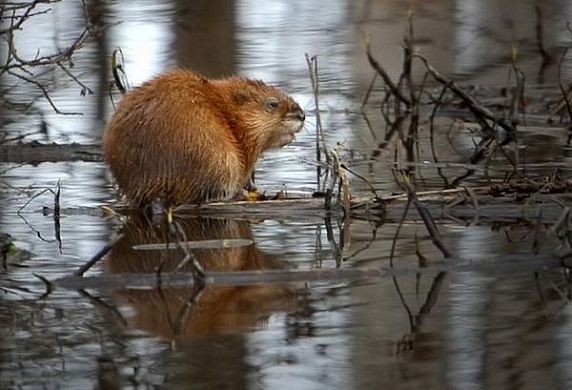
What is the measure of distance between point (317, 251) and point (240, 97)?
44.0 inches

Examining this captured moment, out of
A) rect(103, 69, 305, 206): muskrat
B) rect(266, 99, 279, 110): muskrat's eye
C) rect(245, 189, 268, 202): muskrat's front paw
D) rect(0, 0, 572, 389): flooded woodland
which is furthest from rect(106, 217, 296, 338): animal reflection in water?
rect(266, 99, 279, 110): muskrat's eye

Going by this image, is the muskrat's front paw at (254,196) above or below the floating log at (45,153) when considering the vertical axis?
above

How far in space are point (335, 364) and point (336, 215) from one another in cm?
200

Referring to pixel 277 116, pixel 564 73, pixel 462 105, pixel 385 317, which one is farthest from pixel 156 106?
pixel 564 73

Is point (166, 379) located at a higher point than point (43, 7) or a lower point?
higher

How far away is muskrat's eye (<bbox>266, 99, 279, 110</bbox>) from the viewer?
268 inches

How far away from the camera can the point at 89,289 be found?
208 inches

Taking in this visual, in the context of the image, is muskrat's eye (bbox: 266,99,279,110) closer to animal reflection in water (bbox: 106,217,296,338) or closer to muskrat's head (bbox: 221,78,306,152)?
muskrat's head (bbox: 221,78,306,152)

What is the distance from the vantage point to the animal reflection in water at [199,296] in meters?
4.89

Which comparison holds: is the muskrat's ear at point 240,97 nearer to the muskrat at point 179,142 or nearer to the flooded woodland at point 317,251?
the muskrat at point 179,142

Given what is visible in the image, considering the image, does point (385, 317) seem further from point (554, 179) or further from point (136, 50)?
point (136, 50)

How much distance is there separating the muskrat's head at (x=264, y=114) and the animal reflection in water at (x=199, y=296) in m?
0.68

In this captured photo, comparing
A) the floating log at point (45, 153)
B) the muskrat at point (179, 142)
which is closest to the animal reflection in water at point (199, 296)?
the muskrat at point (179, 142)

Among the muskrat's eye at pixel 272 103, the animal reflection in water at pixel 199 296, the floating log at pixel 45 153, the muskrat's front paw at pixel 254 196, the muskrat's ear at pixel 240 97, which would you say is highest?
the muskrat's ear at pixel 240 97
